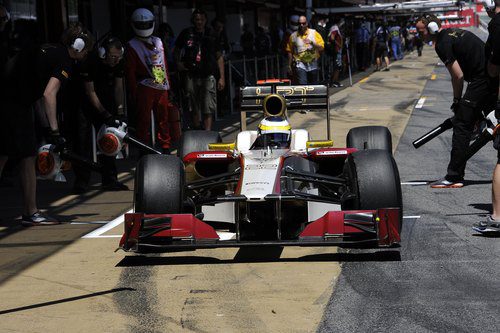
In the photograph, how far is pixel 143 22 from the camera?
12.3 metres

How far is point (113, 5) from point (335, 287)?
12.5 meters

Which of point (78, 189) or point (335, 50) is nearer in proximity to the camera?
point (78, 189)

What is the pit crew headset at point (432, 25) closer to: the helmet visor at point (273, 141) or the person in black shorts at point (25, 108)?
the helmet visor at point (273, 141)

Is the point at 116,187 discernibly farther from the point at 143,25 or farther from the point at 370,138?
the point at 370,138

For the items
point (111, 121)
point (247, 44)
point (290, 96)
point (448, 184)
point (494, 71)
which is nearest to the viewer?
point (494, 71)

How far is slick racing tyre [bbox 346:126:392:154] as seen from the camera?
9.33m

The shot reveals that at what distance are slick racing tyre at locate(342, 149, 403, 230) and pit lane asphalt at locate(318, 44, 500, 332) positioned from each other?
1.19 feet

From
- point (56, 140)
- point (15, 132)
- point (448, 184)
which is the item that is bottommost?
point (448, 184)

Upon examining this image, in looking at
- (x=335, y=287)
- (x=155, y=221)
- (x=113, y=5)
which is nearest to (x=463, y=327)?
(x=335, y=287)

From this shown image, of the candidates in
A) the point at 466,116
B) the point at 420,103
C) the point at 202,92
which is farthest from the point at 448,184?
the point at 420,103

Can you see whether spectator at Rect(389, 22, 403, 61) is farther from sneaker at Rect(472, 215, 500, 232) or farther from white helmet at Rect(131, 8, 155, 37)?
sneaker at Rect(472, 215, 500, 232)

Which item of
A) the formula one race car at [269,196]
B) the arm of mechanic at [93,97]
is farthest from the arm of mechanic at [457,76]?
the arm of mechanic at [93,97]

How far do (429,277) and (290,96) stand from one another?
3135 millimetres

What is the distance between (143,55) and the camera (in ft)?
40.5
